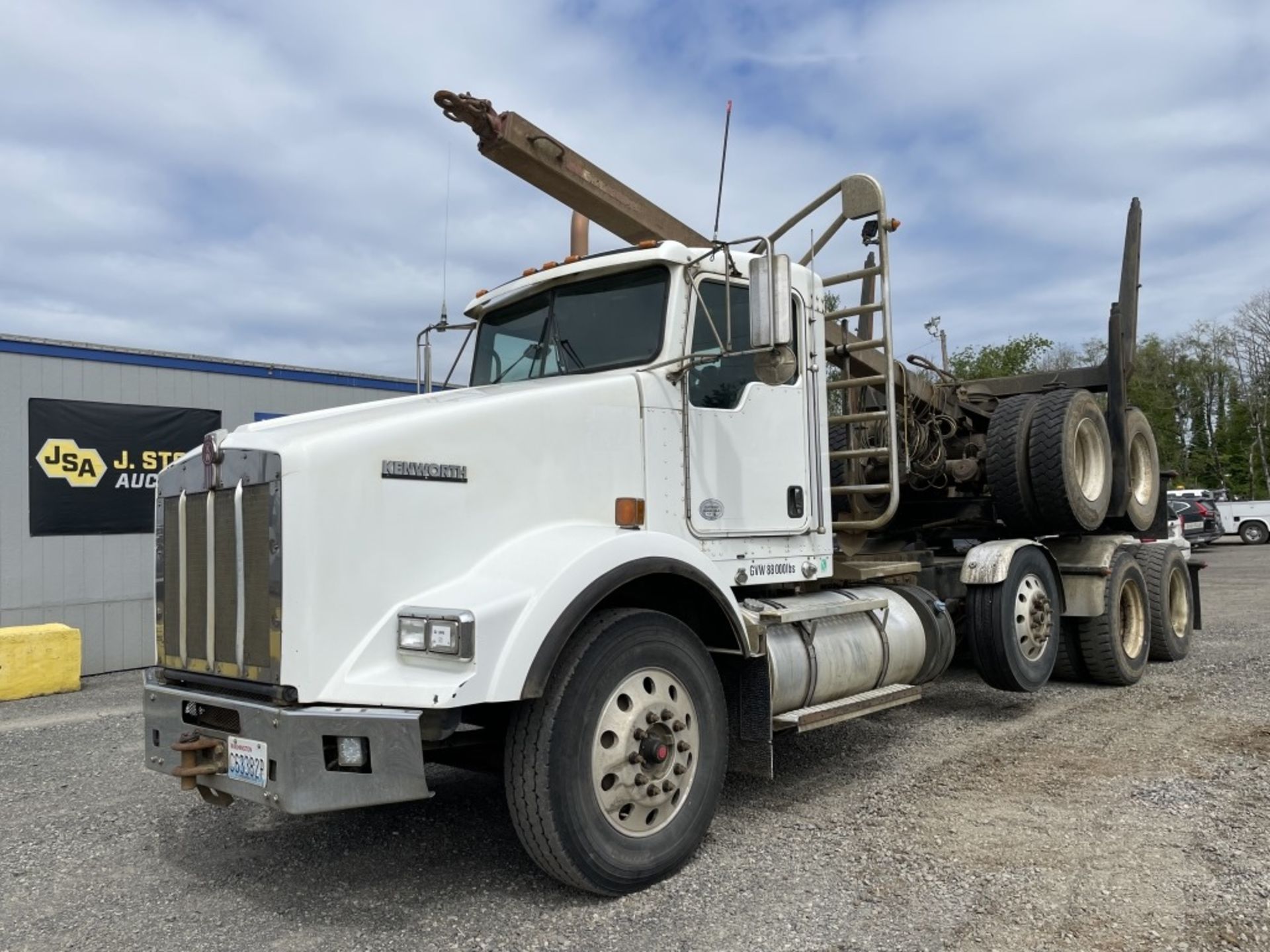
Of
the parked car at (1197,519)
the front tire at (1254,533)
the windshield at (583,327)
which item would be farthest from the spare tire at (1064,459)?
the front tire at (1254,533)

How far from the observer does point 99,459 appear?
1102 centimetres

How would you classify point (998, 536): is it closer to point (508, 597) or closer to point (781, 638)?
point (781, 638)

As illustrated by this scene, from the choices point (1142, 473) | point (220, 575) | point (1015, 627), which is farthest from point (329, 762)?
point (1142, 473)

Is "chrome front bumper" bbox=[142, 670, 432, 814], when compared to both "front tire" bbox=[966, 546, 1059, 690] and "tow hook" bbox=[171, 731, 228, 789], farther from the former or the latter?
"front tire" bbox=[966, 546, 1059, 690]

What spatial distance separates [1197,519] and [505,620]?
97.5 ft

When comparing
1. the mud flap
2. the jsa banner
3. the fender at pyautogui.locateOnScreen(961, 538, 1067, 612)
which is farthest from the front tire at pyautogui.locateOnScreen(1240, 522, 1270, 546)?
the mud flap

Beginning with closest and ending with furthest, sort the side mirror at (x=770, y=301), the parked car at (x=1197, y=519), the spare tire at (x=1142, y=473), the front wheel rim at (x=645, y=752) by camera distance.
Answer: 1. the front wheel rim at (x=645, y=752)
2. the side mirror at (x=770, y=301)
3. the spare tire at (x=1142, y=473)
4. the parked car at (x=1197, y=519)

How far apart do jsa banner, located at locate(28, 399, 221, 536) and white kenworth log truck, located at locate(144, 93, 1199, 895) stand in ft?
23.3

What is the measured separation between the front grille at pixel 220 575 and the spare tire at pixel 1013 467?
5820 mm

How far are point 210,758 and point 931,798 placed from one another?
3524mm

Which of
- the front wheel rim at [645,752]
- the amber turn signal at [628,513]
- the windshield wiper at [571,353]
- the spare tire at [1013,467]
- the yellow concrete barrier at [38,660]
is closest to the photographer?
the front wheel rim at [645,752]

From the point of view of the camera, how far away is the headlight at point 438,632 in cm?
344

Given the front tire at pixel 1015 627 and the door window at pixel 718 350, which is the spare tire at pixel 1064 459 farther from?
the door window at pixel 718 350

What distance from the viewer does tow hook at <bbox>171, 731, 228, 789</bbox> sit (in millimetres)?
3699
